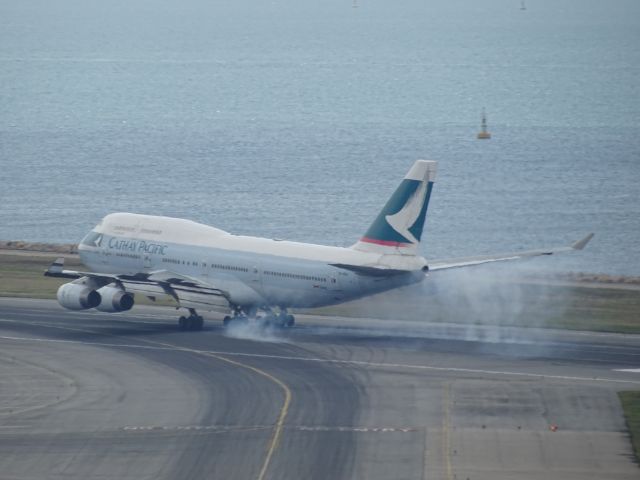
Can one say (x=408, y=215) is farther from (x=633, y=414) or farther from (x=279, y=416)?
(x=633, y=414)

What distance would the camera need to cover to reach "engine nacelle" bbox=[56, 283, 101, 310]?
77750 millimetres

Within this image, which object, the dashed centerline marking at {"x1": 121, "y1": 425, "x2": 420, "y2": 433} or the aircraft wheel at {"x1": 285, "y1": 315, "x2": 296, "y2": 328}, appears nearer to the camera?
the dashed centerline marking at {"x1": 121, "y1": 425, "x2": 420, "y2": 433}

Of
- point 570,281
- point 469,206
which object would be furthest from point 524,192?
point 570,281

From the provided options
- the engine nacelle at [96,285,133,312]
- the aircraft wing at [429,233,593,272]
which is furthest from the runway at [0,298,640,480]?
the aircraft wing at [429,233,593,272]

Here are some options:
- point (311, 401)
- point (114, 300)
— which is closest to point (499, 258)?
point (311, 401)

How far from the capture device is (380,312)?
276 feet

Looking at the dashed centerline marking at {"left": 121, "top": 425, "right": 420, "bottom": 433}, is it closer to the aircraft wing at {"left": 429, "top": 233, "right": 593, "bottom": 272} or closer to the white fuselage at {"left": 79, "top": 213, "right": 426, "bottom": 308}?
the white fuselage at {"left": 79, "top": 213, "right": 426, "bottom": 308}

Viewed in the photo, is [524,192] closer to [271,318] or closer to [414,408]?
[271,318]

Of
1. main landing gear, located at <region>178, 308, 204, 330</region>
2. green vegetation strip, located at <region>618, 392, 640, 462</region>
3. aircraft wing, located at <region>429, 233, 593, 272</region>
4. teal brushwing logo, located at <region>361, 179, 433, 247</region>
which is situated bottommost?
green vegetation strip, located at <region>618, 392, 640, 462</region>

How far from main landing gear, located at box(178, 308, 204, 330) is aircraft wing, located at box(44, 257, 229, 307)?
129 centimetres

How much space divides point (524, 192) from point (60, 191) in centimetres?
5754

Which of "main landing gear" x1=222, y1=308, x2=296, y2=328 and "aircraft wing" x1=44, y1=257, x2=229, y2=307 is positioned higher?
"aircraft wing" x1=44, y1=257, x2=229, y2=307

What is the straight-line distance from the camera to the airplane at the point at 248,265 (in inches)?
2822

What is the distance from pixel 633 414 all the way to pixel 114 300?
105 ft
